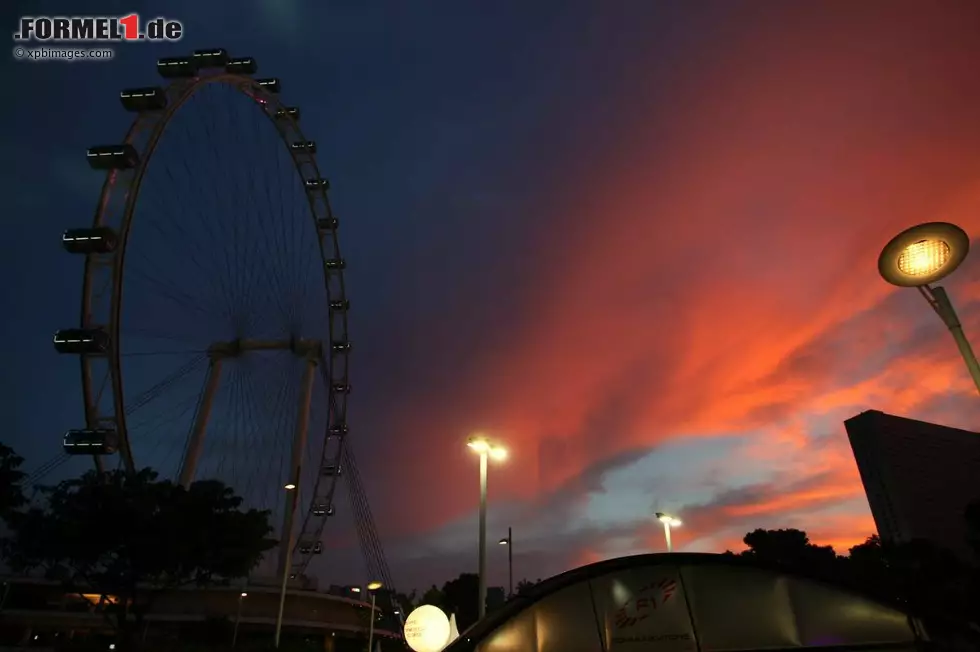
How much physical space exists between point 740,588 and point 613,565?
229cm

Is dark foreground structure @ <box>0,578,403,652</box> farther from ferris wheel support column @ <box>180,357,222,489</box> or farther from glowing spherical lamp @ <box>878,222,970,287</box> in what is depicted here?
glowing spherical lamp @ <box>878,222,970,287</box>

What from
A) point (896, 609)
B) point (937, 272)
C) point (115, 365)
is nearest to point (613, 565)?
point (896, 609)

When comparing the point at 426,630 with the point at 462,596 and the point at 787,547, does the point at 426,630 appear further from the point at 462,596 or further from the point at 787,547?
the point at 462,596

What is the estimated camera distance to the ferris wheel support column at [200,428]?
4522 centimetres

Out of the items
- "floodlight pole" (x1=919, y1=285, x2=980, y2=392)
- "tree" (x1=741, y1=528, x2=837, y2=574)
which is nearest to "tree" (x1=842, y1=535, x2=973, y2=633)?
"floodlight pole" (x1=919, y1=285, x2=980, y2=392)

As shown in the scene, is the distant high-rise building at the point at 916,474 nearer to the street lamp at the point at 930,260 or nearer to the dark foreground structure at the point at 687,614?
the dark foreground structure at the point at 687,614

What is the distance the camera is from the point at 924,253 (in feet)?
25.6

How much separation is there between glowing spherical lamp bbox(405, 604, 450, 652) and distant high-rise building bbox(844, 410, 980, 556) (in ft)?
88.3

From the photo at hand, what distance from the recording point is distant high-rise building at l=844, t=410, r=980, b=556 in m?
32.9

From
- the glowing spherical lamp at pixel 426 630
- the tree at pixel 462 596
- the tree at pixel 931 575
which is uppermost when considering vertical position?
the tree at pixel 462 596

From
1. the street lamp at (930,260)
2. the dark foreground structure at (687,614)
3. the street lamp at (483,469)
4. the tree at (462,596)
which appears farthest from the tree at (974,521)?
the tree at (462,596)

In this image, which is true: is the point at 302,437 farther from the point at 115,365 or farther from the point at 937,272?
the point at 937,272

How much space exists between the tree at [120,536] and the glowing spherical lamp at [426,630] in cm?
2579

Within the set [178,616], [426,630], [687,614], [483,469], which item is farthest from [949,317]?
[178,616]
